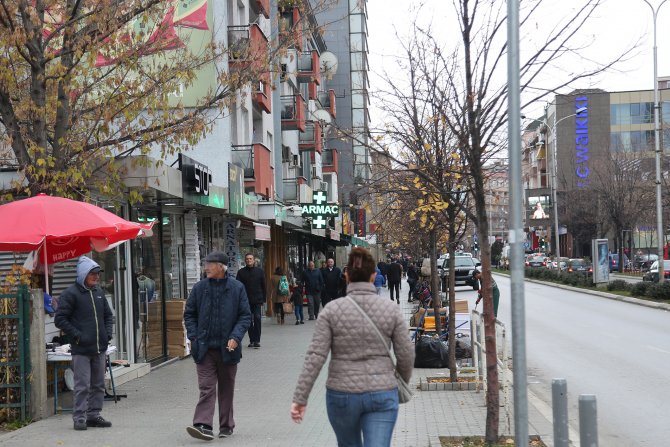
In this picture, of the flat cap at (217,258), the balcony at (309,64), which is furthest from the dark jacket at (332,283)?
the flat cap at (217,258)

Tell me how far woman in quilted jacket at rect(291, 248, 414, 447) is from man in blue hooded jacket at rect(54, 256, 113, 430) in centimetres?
474

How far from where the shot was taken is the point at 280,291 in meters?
24.6

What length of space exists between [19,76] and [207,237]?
33.4ft

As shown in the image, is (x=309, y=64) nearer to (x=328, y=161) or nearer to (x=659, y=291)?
(x=328, y=161)

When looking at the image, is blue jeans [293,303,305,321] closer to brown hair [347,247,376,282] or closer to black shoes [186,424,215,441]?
black shoes [186,424,215,441]

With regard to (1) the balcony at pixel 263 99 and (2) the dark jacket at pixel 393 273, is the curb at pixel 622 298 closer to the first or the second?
(2) the dark jacket at pixel 393 273

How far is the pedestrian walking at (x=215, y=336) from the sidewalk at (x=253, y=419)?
10.4 inches

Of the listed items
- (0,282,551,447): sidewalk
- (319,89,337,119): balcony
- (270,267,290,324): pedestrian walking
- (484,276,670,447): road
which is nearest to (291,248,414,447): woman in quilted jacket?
(0,282,551,447): sidewalk

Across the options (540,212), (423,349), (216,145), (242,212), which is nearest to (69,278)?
(423,349)

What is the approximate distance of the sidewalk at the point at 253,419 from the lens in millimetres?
8516

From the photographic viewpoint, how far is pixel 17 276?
35.0 ft

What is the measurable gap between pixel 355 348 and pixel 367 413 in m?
0.38

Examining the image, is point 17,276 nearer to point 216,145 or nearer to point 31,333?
point 31,333

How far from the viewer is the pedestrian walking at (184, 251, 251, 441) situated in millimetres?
8422
